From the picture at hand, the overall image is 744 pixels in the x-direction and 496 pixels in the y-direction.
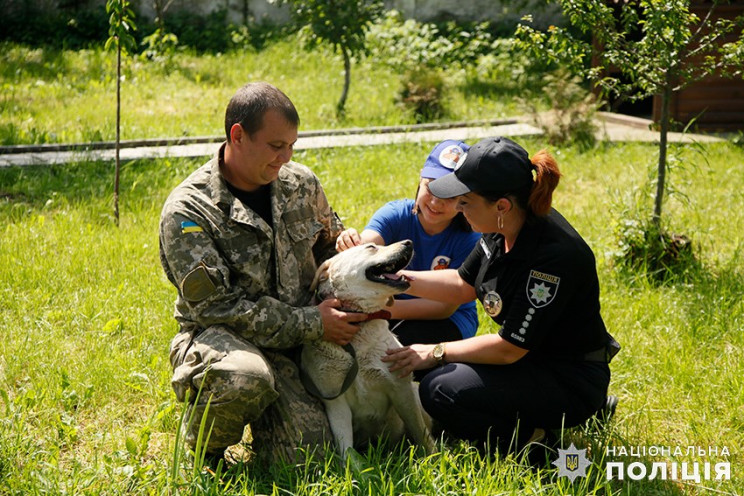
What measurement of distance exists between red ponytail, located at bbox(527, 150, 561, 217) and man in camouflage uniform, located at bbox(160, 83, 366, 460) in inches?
39.0

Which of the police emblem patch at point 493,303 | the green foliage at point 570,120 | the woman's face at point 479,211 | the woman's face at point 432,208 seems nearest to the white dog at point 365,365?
the woman's face at point 479,211

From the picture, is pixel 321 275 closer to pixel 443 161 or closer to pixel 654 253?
pixel 443 161

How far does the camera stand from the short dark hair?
3.70 meters

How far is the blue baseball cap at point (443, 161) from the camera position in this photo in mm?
4266

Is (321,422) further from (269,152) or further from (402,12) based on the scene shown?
(402,12)

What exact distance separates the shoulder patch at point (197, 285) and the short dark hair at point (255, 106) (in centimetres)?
71

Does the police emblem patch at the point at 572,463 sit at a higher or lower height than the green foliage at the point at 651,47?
lower

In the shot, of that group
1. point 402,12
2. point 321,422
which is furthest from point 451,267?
point 402,12

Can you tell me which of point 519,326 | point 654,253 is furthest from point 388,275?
point 654,253

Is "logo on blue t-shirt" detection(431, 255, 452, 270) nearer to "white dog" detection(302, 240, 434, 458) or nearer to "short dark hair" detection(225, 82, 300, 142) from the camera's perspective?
"white dog" detection(302, 240, 434, 458)

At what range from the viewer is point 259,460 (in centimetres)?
385

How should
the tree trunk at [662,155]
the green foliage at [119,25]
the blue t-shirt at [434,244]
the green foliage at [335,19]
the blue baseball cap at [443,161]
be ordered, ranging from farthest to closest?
the green foliage at [335,19] < the green foliage at [119,25] < the tree trunk at [662,155] < the blue t-shirt at [434,244] < the blue baseball cap at [443,161]

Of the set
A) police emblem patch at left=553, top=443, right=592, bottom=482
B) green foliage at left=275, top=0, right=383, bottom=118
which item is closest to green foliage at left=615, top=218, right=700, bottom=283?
police emblem patch at left=553, top=443, right=592, bottom=482

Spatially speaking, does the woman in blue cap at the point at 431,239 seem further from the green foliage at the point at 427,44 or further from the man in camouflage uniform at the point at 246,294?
the green foliage at the point at 427,44
